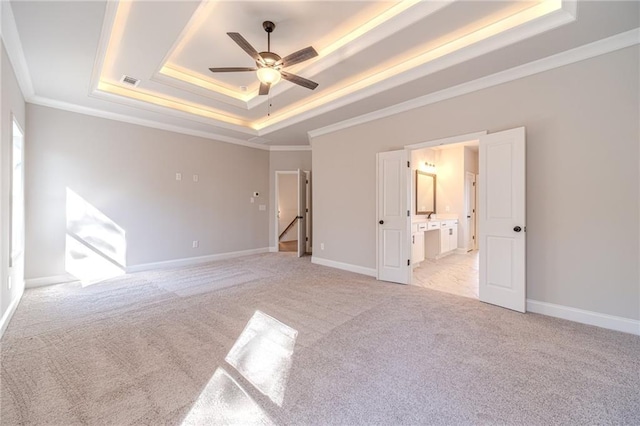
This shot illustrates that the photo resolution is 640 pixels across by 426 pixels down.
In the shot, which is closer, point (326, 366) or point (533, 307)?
point (326, 366)

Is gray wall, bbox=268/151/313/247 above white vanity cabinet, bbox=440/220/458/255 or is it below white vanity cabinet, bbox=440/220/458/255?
above

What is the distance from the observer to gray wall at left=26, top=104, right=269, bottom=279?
4176 mm

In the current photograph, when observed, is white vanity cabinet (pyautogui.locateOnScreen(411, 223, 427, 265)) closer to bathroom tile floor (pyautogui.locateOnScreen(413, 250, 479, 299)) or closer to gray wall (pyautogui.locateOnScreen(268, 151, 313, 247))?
bathroom tile floor (pyautogui.locateOnScreen(413, 250, 479, 299))

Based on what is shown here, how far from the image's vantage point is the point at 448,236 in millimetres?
6668

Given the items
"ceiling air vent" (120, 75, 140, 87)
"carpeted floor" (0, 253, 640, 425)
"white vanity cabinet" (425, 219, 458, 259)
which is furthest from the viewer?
"white vanity cabinet" (425, 219, 458, 259)

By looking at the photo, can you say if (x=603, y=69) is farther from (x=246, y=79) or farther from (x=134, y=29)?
(x=134, y=29)

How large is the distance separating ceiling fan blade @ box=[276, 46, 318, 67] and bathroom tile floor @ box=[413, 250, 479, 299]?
350 cm

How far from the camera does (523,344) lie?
7.91ft

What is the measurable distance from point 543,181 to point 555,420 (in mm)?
2443

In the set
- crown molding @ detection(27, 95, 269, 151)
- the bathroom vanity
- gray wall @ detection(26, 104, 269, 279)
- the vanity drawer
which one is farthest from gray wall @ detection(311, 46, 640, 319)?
gray wall @ detection(26, 104, 269, 279)

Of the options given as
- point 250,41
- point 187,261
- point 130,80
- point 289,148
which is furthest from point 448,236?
point 130,80

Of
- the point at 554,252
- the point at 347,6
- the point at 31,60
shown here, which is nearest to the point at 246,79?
the point at 347,6

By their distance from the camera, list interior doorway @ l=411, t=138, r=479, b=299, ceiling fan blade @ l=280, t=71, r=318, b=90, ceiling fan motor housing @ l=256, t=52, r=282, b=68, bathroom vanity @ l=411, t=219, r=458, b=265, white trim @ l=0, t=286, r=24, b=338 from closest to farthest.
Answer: white trim @ l=0, t=286, r=24, b=338 < ceiling fan motor housing @ l=256, t=52, r=282, b=68 < ceiling fan blade @ l=280, t=71, r=318, b=90 < bathroom vanity @ l=411, t=219, r=458, b=265 < interior doorway @ l=411, t=138, r=479, b=299

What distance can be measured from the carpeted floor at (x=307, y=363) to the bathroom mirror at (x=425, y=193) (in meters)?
3.49
